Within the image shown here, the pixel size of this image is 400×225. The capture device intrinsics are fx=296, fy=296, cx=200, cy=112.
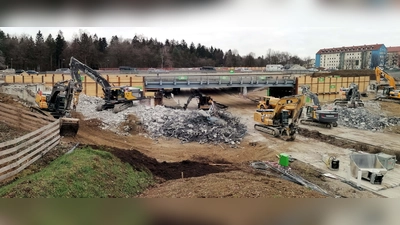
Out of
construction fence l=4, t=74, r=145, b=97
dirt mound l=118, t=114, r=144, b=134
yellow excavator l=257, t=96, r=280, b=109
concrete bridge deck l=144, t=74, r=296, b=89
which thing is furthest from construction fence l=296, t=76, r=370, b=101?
dirt mound l=118, t=114, r=144, b=134

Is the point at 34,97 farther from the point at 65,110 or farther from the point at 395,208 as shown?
the point at 395,208

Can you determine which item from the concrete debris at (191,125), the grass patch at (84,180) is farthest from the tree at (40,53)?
the concrete debris at (191,125)

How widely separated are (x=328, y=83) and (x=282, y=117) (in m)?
1.24

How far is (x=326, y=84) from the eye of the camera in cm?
461

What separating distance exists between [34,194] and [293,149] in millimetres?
3806

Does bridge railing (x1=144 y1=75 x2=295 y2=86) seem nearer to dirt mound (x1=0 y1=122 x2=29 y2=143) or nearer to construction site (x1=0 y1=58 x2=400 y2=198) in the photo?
construction site (x1=0 y1=58 x2=400 y2=198)

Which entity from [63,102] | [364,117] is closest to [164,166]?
[63,102]

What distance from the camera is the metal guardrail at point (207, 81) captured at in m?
3.91

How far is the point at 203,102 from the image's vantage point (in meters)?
4.61

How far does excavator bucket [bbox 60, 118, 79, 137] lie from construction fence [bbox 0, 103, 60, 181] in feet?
0.30

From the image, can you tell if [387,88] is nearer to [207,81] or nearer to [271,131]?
[271,131]

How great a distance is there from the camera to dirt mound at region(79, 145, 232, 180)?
3656mm

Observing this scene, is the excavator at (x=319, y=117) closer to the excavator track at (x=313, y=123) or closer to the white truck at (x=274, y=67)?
the excavator track at (x=313, y=123)

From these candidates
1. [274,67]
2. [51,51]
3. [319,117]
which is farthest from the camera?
[319,117]
